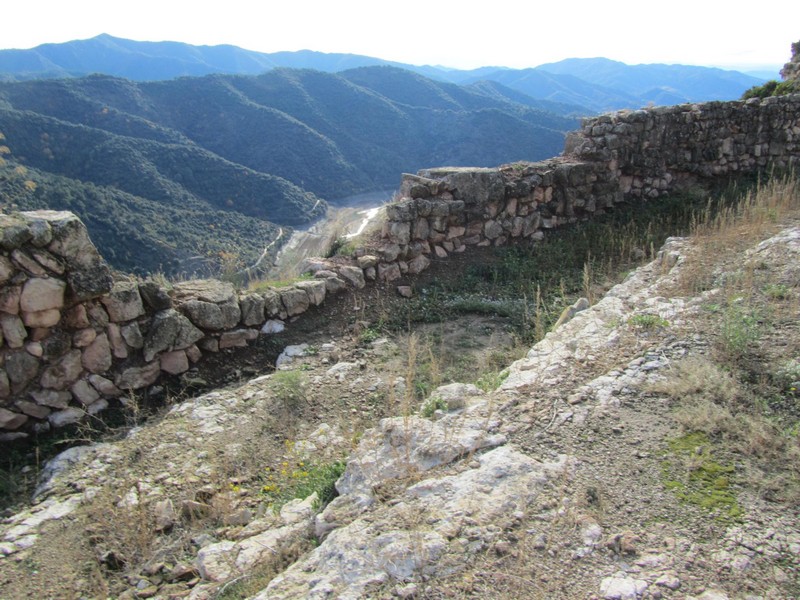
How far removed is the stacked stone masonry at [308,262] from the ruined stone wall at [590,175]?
17 mm

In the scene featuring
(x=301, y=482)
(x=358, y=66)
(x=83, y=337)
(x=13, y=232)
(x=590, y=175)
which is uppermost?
(x=358, y=66)

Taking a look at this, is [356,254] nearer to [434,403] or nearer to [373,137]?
[434,403]

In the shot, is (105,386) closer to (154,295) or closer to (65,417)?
(65,417)

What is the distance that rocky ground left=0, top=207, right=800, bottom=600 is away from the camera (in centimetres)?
227

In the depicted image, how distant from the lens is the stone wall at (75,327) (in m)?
4.15

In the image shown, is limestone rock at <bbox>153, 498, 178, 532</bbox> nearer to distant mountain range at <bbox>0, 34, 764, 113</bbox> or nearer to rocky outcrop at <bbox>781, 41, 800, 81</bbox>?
rocky outcrop at <bbox>781, 41, 800, 81</bbox>

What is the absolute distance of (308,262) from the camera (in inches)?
257

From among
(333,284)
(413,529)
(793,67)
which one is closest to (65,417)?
(333,284)

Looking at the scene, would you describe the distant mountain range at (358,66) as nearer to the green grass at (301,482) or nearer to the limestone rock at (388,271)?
the limestone rock at (388,271)

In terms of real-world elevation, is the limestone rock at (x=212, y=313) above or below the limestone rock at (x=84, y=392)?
above

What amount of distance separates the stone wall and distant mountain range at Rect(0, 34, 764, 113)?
79.1m

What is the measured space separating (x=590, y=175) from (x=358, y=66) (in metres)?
91.7

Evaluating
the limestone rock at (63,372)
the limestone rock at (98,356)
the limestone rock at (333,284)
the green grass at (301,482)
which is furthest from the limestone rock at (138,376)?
the limestone rock at (333,284)

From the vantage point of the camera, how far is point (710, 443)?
2844 millimetres
